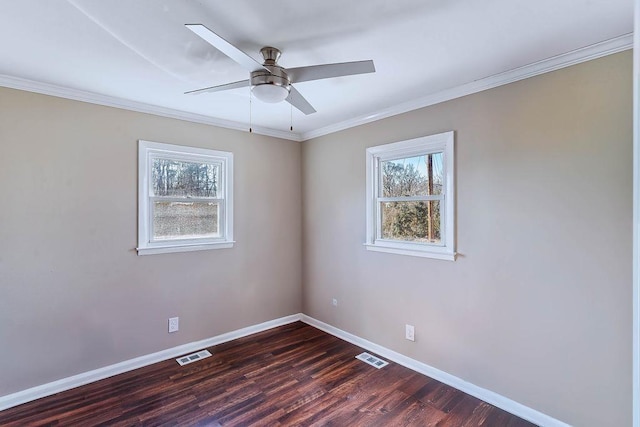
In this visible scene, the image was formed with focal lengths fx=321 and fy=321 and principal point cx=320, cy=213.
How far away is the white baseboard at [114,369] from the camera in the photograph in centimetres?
239

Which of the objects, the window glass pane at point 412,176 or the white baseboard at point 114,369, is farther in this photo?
the window glass pane at point 412,176

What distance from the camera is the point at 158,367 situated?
2920 millimetres

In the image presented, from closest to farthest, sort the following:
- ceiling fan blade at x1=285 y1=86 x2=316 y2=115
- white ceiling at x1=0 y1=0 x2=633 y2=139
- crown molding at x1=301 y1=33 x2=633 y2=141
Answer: white ceiling at x1=0 y1=0 x2=633 y2=139 → crown molding at x1=301 y1=33 x2=633 y2=141 → ceiling fan blade at x1=285 y1=86 x2=316 y2=115

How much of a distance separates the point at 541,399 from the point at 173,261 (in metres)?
3.19

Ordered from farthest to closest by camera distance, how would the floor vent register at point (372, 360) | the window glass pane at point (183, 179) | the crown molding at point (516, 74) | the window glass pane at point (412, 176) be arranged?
1. the window glass pane at point (183, 179)
2. the floor vent register at point (372, 360)
3. the window glass pane at point (412, 176)
4. the crown molding at point (516, 74)

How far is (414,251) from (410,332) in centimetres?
75

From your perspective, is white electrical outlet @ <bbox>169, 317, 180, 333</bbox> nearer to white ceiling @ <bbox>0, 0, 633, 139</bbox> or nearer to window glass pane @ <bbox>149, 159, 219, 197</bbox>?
window glass pane @ <bbox>149, 159, 219, 197</bbox>

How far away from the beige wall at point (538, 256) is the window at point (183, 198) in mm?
1826

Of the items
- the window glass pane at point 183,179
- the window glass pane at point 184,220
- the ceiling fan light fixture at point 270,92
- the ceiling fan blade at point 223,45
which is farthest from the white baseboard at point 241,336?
the ceiling fan blade at point 223,45

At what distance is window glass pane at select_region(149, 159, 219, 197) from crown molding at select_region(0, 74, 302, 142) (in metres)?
0.45

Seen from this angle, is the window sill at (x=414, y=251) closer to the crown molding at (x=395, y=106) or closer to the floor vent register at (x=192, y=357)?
the crown molding at (x=395, y=106)

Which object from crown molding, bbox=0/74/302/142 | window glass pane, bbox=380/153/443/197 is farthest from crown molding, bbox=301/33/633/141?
Answer: crown molding, bbox=0/74/302/142

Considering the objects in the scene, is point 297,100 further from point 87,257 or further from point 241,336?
point 241,336

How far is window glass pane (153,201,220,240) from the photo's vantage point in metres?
3.12
